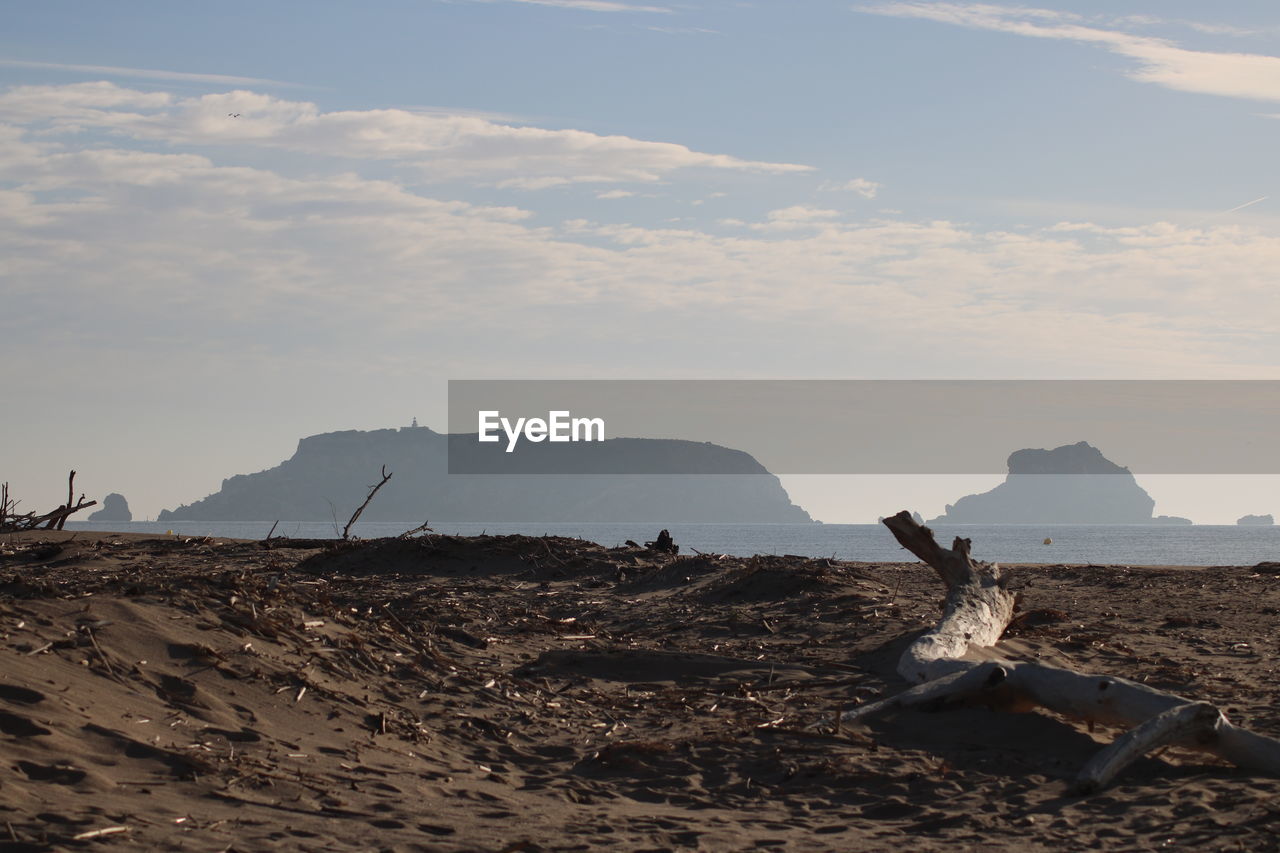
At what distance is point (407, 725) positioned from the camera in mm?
7656

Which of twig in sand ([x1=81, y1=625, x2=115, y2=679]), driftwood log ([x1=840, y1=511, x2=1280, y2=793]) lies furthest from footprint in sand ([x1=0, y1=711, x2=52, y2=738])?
driftwood log ([x1=840, y1=511, x2=1280, y2=793])

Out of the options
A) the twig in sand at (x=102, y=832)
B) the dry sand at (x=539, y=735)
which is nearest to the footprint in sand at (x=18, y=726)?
the dry sand at (x=539, y=735)

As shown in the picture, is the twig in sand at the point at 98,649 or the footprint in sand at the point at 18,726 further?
the twig in sand at the point at 98,649

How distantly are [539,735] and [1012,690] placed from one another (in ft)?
11.3

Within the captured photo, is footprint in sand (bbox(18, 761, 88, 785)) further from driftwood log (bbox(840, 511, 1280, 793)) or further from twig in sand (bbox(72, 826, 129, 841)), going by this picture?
driftwood log (bbox(840, 511, 1280, 793))

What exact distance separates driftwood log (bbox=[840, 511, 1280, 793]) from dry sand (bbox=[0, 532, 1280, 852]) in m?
0.16

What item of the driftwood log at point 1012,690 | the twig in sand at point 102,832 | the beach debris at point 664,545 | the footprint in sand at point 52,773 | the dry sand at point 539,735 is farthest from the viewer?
the beach debris at point 664,545

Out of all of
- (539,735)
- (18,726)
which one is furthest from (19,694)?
(539,735)

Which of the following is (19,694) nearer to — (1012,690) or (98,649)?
(98,649)

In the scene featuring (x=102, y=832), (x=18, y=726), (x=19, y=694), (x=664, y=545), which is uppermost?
(x=664, y=545)

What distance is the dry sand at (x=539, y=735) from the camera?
5.55 metres

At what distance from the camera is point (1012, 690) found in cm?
803

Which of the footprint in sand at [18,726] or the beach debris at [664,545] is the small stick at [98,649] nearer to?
the footprint in sand at [18,726]

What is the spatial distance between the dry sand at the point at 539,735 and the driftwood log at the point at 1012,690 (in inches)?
6.1
